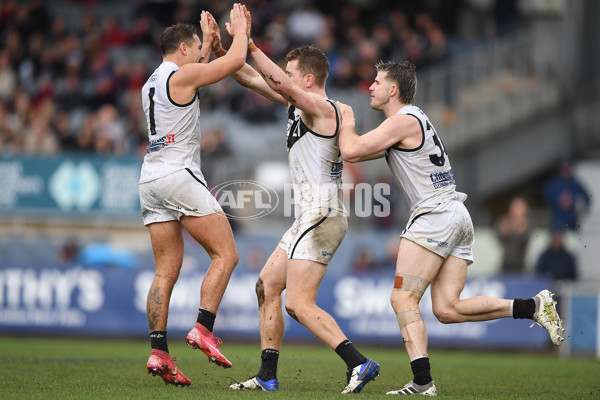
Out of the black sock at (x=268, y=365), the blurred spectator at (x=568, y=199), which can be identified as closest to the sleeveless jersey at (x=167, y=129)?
the black sock at (x=268, y=365)

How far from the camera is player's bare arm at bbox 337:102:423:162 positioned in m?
7.94

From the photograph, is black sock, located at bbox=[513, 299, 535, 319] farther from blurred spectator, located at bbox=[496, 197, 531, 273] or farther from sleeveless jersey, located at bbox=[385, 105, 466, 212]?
blurred spectator, located at bbox=[496, 197, 531, 273]

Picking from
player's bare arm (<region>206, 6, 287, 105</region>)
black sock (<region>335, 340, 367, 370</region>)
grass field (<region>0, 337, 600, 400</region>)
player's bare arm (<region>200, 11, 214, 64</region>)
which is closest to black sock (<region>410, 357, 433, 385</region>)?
grass field (<region>0, 337, 600, 400</region>)

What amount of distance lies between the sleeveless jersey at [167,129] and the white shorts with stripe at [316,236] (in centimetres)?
107

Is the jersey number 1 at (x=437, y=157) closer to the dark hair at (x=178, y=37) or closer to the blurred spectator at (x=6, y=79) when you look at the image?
the dark hair at (x=178, y=37)

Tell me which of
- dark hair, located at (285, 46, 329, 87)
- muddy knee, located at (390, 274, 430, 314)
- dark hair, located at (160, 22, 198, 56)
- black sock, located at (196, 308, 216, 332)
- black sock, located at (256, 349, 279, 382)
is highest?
dark hair, located at (160, 22, 198, 56)

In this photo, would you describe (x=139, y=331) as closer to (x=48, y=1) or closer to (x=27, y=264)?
(x=27, y=264)

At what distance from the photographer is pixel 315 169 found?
8250 mm

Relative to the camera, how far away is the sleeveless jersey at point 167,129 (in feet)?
27.5

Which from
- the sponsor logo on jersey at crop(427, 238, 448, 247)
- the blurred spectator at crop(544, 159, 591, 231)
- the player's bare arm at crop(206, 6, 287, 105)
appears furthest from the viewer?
the blurred spectator at crop(544, 159, 591, 231)

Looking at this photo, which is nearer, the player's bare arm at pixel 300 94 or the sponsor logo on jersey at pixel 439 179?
the player's bare arm at pixel 300 94

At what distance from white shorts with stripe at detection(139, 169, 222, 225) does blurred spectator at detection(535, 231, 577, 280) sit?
8236 mm

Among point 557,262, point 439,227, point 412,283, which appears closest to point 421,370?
point 412,283

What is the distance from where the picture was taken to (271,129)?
63.4ft
